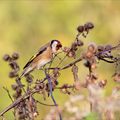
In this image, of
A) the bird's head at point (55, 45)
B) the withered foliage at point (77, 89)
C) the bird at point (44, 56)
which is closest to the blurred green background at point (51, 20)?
the bird at point (44, 56)

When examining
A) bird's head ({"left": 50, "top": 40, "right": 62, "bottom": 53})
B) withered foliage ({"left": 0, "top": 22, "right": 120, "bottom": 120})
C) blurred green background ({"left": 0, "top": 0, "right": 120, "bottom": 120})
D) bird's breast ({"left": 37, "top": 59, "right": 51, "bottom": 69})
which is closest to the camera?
withered foliage ({"left": 0, "top": 22, "right": 120, "bottom": 120})

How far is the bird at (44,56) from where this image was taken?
2.30 metres

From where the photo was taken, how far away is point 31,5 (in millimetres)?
10711

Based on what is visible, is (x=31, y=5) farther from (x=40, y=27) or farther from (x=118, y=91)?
(x=118, y=91)

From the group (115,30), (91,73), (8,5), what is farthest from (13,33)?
(91,73)

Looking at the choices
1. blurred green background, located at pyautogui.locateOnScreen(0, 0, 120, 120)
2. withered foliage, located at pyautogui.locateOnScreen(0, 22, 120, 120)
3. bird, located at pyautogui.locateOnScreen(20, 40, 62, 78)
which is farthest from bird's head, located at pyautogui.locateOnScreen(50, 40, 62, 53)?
blurred green background, located at pyautogui.locateOnScreen(0, 0, 120, 120)

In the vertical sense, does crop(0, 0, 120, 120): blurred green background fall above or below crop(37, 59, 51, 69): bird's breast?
above

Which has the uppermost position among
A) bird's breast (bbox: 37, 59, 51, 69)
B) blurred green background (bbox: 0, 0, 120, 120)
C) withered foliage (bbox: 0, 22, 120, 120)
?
blurred green background (bbox: 0, 0, 120, 120)

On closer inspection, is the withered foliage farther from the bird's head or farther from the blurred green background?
the blurred green background

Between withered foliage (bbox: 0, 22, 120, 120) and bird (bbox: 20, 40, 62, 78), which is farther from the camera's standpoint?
bird (bbox: 20, 40, 62, 78)

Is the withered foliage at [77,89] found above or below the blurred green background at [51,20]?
below

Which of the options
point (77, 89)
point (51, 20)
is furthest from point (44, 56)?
point (51, 20)

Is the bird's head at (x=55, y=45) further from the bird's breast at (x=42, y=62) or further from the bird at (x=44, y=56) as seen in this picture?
the bird's breast at (x=42, y=62)

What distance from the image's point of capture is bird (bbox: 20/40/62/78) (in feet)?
7.55
